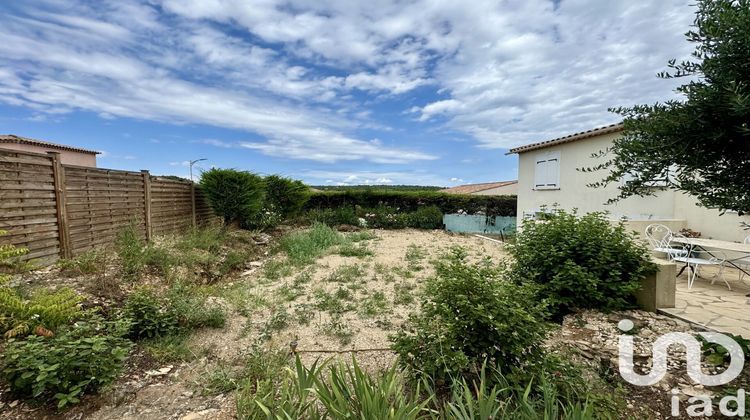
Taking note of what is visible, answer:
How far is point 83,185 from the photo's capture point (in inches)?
227

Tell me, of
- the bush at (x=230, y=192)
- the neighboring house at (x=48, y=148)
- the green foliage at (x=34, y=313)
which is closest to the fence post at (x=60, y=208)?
the green foliage at (x=34, y=313)

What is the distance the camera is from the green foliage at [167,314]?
3.34 metres

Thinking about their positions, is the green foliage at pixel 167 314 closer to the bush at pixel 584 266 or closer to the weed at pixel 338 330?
the weed at pixel 338 330

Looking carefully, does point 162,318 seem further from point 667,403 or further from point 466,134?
point 466,134

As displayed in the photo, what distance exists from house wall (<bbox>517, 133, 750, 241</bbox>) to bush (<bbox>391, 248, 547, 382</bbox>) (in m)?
4.91

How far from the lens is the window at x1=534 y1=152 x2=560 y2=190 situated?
984cm

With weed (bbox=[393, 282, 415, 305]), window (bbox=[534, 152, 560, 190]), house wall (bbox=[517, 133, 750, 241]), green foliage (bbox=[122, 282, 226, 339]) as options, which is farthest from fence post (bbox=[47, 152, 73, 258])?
window (bbox=[534, 152, 560, 190])

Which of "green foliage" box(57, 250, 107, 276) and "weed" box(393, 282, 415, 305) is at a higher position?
"green foliage" box(57, 250, 107, 276)

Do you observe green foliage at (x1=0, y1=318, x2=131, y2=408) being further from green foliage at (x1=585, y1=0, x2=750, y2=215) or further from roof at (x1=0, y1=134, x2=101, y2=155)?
roof at (x1=0, y1=134, x2=101, y2=155)

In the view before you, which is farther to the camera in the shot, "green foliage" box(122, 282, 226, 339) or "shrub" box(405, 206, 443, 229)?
"shrub" box(405, 206, 443, 229)

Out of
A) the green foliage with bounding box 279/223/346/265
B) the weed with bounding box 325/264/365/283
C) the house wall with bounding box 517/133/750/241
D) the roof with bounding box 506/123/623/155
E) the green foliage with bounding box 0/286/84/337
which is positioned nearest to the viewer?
the green foliage with bounding box 0/286/84/337

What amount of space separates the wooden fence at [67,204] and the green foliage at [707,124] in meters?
7.02

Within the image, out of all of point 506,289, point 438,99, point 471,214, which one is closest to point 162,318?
point 506,289

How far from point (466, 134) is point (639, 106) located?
38.9 feet
